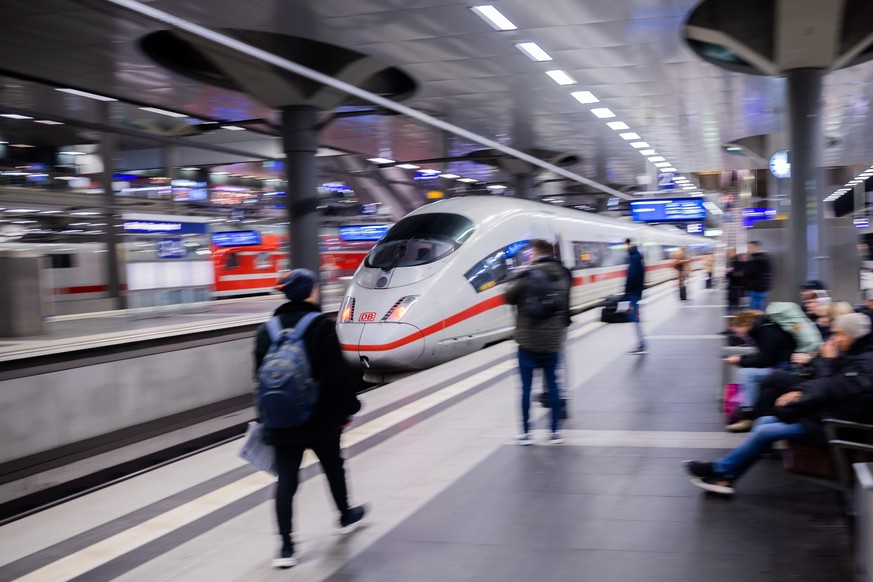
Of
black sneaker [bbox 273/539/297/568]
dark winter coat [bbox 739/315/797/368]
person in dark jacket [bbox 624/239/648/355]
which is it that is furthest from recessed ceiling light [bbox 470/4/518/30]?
black sneaker [bbox 273/539/297/568]

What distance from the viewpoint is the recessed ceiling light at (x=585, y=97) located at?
50.8 ft

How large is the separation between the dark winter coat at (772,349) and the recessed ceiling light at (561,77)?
28.9ft

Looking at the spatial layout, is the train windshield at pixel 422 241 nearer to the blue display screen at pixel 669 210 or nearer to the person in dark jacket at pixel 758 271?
the person in dark jacket at pixel 758 271

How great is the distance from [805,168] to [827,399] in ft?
26.2

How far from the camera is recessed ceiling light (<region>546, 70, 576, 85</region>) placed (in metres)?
13.8

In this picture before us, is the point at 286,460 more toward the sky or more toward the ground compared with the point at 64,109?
more toward the ground

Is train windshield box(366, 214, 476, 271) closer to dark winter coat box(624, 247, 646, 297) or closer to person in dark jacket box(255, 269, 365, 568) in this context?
dark winter coat box(624, 247, 646, 297)

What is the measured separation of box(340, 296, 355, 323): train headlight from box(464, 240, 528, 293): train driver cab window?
1.79 m

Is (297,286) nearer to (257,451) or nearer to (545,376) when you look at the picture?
(257,451)

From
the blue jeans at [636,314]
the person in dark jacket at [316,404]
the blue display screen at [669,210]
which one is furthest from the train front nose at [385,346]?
the blue display screen at [669,210]

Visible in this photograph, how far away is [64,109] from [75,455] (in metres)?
12.4

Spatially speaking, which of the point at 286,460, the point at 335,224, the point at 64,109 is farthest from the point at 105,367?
the point at 335,224

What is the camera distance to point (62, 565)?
4438 millimetres

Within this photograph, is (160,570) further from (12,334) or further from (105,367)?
(12,334)
